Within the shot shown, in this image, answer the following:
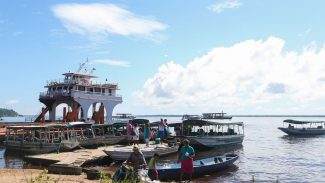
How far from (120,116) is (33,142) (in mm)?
79435

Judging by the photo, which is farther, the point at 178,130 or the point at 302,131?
the point at 302,131

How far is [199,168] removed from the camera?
2177 centimetres

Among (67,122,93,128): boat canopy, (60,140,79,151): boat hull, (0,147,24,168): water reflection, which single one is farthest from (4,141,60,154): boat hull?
(67,122,93,128): boat canopy

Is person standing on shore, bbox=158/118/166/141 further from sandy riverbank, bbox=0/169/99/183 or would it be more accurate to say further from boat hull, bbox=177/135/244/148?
sandy riverbank, bbox=0/169/99/183

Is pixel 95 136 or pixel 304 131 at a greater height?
pixel 95 136

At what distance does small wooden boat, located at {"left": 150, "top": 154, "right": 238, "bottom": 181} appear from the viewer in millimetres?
19828

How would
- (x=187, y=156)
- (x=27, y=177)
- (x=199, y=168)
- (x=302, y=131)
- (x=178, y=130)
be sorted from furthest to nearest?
(x=302, y=131) < (x=178, y=130) < (x=199, y=168) < (x=27, y=177) < (x=187, y=156)

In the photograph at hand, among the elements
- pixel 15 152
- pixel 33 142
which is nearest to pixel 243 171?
pixel 33 142

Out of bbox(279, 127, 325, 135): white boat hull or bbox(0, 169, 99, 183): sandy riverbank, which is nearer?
bbox(0, 169, 99, 183): sandy riverbank

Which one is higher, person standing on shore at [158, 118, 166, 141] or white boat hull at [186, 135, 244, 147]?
person standing on shore at [158, 118, 166, 141]

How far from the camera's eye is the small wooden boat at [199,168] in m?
19.8

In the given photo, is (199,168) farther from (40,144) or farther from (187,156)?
(40,144)

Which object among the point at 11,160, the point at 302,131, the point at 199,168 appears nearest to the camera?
the point at 199,168

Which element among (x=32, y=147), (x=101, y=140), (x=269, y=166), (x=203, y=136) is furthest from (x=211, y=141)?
(x=32, y=147)
